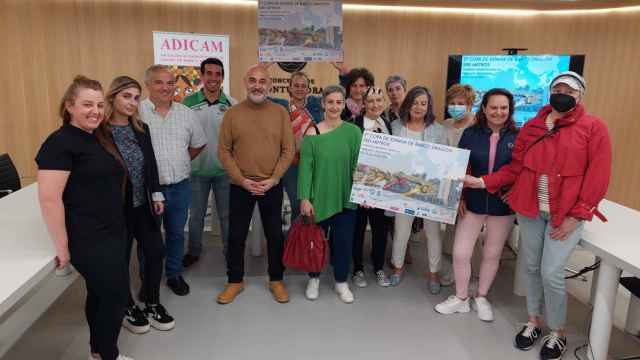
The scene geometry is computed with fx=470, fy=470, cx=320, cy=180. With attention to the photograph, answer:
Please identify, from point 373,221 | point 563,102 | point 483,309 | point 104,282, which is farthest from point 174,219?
point 563,102

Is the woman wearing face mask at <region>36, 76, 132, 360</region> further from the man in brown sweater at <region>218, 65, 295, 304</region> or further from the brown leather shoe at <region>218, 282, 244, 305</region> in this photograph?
the brown leather shoe at <region>218, 282, 244, 305</region>

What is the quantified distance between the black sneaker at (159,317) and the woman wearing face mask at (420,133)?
1727mm

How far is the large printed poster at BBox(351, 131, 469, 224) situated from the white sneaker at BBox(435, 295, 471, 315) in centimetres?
62

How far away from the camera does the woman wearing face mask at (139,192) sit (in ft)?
8.61

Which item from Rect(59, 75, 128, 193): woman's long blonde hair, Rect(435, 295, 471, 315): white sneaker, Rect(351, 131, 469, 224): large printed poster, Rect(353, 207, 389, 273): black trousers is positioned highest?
Rect(59, 75, 128, 193): woman's long blonde hair

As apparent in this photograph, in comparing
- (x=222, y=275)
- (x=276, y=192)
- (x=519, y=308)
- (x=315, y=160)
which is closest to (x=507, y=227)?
(x=519, y=308)

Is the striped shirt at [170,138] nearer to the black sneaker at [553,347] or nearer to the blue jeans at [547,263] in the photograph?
Answer: the blue jeans at [547,263]

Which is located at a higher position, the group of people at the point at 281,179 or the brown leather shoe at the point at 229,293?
the group of people at the point at 281,179

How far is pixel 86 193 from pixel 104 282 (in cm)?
45

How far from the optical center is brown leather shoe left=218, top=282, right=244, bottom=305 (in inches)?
134

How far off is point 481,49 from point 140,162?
485 cm

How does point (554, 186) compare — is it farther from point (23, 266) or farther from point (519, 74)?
point (519, 74)

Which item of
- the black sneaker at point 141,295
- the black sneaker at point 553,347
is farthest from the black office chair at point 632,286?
the black sneaker at point 141,295

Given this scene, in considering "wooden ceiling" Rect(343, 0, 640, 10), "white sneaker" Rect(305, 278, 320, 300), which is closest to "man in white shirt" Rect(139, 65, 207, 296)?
"white sneaker" Rect(305, 278, 320, 300)
